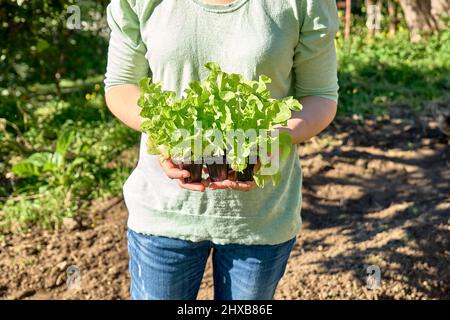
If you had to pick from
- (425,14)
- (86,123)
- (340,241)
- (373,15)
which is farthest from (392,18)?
(340,241)

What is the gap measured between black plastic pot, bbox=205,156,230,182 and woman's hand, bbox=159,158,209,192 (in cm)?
3

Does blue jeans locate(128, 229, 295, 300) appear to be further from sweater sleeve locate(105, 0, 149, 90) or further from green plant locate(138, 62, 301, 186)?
sweater sleeve locate(105, 0, 149, 90)

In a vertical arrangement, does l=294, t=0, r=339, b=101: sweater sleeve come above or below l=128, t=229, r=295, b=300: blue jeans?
above

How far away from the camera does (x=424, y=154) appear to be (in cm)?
518

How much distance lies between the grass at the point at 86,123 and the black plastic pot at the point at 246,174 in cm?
277

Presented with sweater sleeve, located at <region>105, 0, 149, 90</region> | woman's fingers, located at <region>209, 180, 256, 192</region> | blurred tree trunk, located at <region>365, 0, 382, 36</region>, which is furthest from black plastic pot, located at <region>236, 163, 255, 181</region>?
blurred tree trunk, located at <region>365, 0, 382, 36</region>

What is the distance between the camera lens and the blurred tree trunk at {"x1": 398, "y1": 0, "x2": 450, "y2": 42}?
851 cm

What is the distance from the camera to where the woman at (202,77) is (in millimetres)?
1582

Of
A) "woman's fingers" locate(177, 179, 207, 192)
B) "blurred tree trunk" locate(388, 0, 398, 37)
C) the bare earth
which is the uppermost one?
"woman's fingers" locate(177, 179, 207, 192)

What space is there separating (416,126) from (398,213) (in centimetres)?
157

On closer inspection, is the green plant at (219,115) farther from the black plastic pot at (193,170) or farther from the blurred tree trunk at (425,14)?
the blurred tree trunk at (425,14)

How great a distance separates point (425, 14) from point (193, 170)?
768cm
